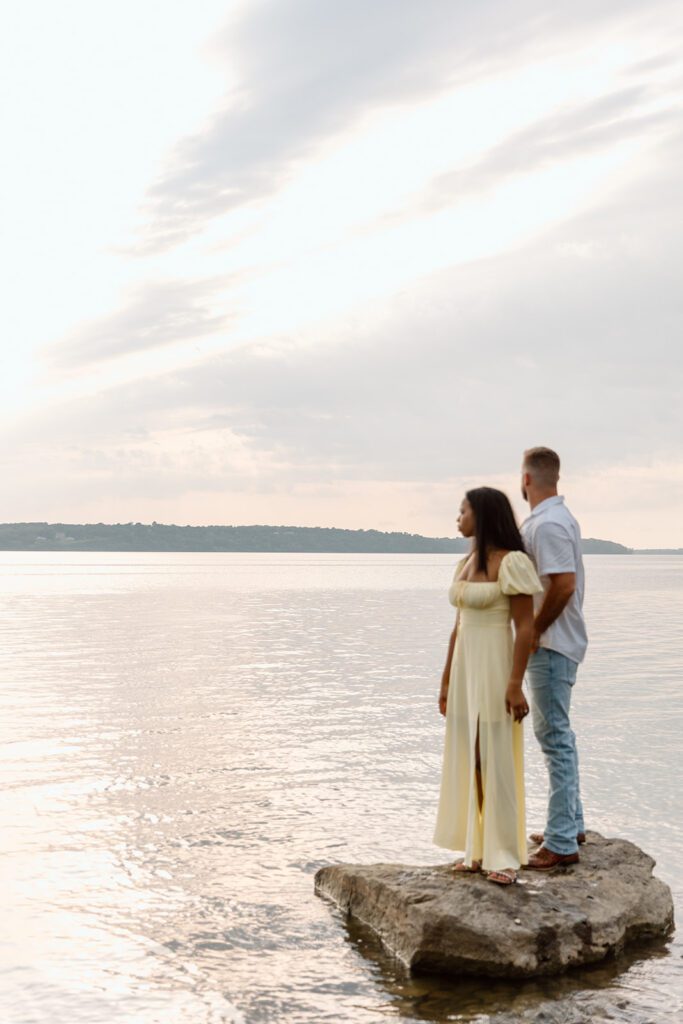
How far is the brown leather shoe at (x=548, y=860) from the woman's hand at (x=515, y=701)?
121 centimetres

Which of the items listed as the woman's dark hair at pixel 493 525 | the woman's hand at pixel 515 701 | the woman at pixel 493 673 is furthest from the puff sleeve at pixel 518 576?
the woman's hand at pixel 515 701

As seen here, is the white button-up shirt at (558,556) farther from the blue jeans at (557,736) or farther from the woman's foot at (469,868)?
the woman's foot at (469,868)

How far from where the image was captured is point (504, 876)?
6.57m

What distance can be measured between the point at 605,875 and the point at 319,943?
1.94m

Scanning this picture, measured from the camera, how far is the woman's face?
6602 mm

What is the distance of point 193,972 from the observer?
6.29 meters

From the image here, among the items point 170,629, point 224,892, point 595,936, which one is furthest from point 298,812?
point 170,629

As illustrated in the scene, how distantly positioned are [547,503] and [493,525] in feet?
2.18

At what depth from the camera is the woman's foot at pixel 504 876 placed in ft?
21.6

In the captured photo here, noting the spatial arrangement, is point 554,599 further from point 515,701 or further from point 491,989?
point 491,989

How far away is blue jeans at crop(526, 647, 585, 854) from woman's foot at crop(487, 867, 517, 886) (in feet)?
1.99

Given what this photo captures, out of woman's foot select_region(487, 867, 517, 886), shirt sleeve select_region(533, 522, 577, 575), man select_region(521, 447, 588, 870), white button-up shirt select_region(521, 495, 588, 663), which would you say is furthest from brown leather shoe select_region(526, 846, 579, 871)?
shirt sleeve select_region(533, 522, 577, 575)

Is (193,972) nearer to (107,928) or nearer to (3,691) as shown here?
(107,928)

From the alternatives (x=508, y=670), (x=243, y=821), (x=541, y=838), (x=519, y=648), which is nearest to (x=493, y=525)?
(x=519, y=648)
